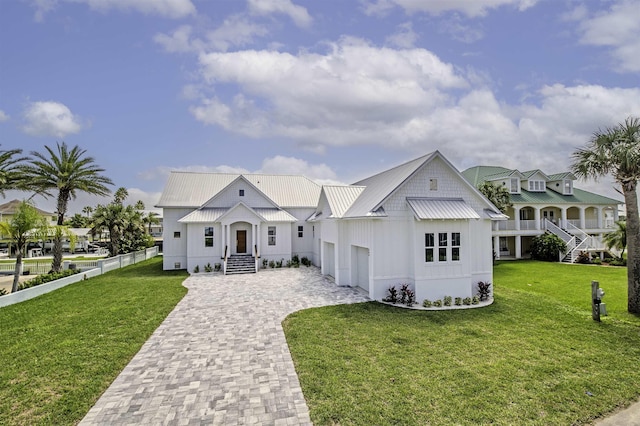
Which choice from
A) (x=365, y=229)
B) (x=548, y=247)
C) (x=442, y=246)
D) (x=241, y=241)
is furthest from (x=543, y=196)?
(x=241, y=241)

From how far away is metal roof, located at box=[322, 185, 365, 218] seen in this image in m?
18.3

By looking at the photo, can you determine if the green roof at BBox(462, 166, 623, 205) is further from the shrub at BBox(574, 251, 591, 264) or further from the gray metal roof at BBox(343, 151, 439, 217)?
the gray metal roof at BBox(343, 151, 439, 217)

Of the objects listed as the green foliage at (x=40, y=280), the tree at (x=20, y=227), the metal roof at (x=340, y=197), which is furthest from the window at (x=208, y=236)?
the metal roof at (x=340, y=197)

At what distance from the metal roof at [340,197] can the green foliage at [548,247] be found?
21.0 meters

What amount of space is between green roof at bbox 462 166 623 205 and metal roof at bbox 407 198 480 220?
19.5 m

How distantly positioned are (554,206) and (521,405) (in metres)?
33.3

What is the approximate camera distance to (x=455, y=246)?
14234 millimetres

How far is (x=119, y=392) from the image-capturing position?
6750 mm

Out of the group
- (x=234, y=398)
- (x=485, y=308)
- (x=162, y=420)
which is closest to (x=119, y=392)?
(x=162, y=420)

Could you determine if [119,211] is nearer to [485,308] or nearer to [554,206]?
[485,308]

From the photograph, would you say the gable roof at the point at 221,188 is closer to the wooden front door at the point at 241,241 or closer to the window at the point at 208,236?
the window at the point at 208,236

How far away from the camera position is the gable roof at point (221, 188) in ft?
85.2

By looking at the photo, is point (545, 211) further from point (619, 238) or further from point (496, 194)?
point (496, 194)

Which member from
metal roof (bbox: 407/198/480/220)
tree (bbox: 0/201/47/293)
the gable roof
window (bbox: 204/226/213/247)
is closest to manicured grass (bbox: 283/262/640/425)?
metal roof (bbox: 407/198/480/220)
